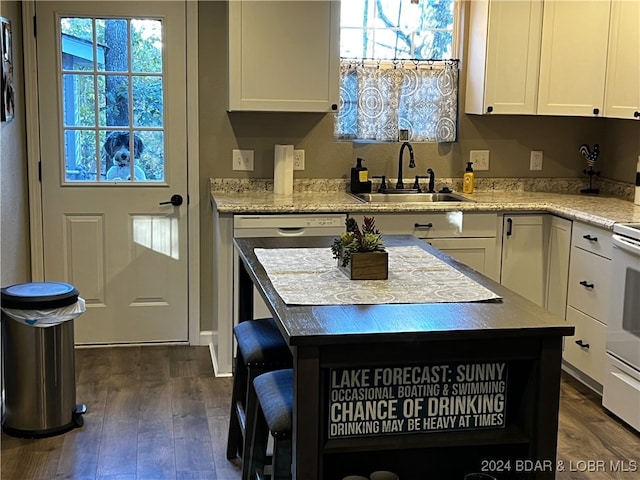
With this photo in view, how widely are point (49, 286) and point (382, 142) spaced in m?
2.10

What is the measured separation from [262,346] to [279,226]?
134 centimetres

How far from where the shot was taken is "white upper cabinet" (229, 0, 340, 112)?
13.7 feet

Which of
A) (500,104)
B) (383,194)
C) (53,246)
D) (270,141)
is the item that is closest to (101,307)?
(53,246)

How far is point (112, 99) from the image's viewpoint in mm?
4480

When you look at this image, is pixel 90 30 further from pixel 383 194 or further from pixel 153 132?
pixel 383 194

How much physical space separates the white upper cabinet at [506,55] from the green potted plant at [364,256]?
7.17ft

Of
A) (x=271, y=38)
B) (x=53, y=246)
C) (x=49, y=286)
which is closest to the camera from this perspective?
(x=49, y=286)

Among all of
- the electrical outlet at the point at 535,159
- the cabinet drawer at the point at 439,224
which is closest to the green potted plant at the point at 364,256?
the cabinet drawer at the point at 439,224

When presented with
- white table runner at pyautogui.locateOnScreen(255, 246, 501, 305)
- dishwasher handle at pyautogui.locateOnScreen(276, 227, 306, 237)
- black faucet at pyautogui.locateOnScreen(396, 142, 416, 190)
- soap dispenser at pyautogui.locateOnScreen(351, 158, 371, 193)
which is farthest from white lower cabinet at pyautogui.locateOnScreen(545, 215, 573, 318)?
white table runner at pyautogui.locateOnScreen(255, 246, 501, 305)

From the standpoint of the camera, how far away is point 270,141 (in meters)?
4.66

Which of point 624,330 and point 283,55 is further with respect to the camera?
point 283,55

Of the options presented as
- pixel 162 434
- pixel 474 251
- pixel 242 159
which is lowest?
pixel 162 434

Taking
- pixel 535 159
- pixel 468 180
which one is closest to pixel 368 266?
pixel 468 180

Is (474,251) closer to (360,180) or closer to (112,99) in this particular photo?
(360,180)
